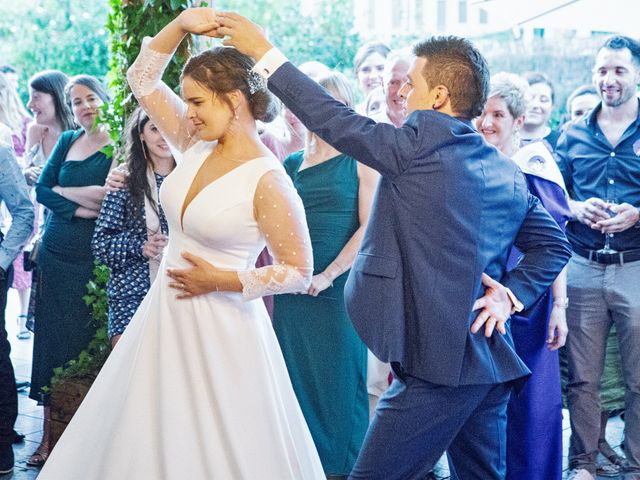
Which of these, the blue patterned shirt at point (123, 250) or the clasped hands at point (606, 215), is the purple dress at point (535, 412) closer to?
the clasped hands at point (606, 215)

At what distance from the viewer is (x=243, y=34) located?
7.50 ft

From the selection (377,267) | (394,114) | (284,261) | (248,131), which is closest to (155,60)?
(248,131)

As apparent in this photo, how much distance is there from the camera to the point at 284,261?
2596 millimetres

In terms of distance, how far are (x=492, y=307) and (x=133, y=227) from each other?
6.16 ft

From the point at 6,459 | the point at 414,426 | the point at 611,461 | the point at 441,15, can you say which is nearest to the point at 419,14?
the point at 441,15

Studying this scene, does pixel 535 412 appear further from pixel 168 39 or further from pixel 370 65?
pixel 370 65

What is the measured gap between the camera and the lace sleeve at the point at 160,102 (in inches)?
111

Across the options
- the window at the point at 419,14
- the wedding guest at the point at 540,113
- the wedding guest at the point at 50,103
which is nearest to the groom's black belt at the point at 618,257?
the wedding guest at the point at 540,113

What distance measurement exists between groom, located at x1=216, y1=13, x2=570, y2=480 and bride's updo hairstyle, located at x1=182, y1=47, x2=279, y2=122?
0.90 ft

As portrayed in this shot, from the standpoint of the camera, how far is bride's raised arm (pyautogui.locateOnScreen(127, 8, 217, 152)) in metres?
2.73

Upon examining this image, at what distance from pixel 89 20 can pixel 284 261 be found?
21.1 ft

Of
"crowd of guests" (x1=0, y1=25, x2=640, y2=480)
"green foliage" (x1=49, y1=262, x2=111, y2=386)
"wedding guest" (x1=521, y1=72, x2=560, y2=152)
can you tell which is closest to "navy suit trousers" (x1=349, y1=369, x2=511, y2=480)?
"crowd of guests" (x1=0, y1=25, x2=640, y2=480)

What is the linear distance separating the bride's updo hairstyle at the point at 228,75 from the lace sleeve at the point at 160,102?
202 millimetres

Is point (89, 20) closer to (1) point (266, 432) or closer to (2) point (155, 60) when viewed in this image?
(2) point (155, 60)
